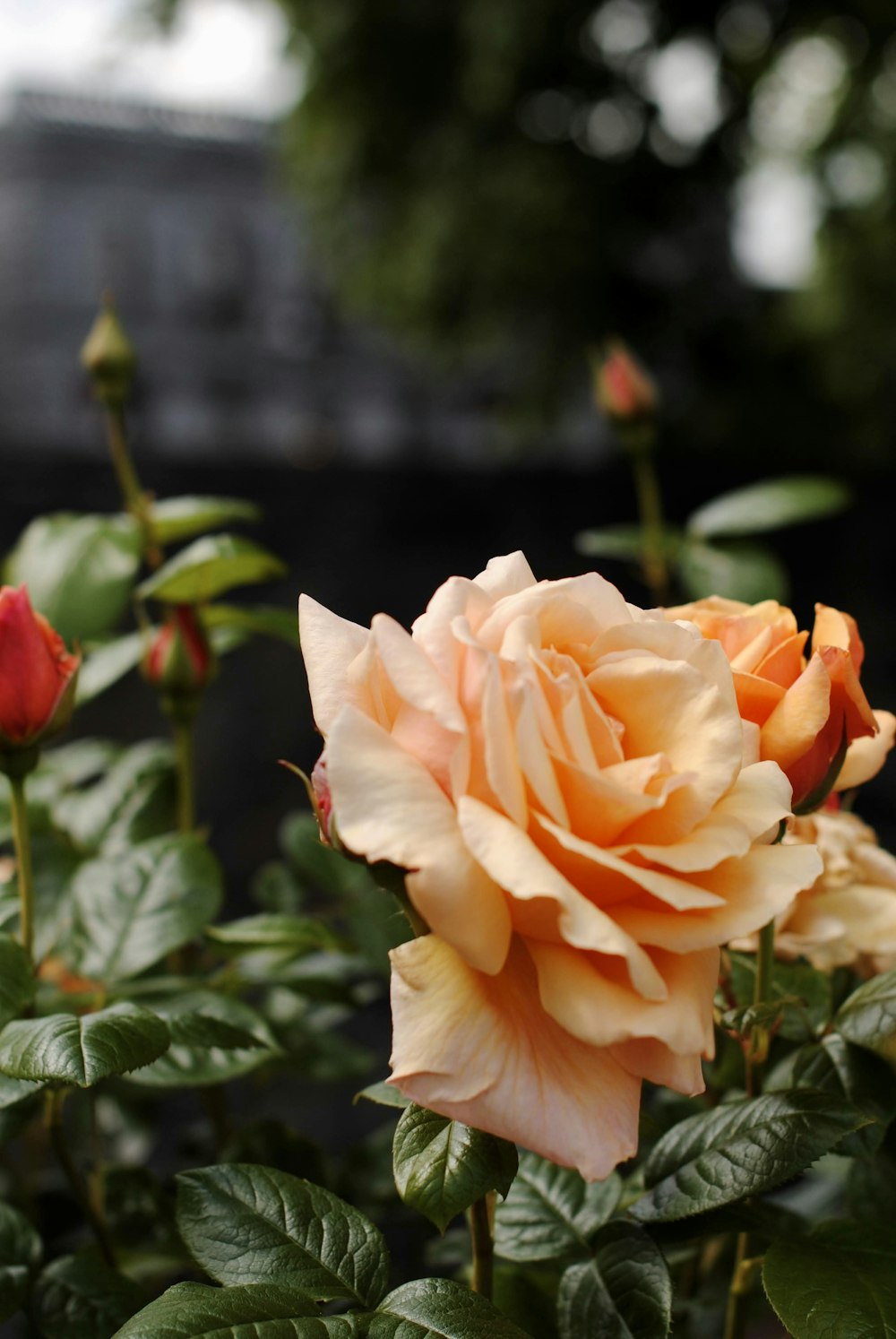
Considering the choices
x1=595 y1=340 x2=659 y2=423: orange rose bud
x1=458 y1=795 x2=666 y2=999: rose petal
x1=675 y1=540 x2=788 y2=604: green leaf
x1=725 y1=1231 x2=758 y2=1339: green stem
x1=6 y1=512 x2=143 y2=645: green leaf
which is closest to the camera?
x1=458 y1=795 x2=666 y2=999: rose petal

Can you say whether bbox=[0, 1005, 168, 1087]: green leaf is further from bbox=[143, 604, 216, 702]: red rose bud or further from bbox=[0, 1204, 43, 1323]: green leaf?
bbox=[143, 604, 216, 702]: red rose bud

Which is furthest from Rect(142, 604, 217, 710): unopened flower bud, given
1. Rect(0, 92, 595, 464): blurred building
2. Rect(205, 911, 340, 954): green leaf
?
Rect(0, 92, 595, 464): blurred building

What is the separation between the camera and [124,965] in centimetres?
31

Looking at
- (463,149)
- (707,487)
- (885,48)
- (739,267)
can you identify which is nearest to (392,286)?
(463,149)

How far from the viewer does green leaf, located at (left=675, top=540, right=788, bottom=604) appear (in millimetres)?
499

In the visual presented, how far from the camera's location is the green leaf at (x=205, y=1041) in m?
0.26

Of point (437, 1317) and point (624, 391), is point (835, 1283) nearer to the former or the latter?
point (437, 1317)

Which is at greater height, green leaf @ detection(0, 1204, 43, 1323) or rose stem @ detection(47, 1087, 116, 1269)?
rose stem @ detection(47, 1087, 116, 1269)

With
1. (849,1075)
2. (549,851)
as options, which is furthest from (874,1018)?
(549,851)

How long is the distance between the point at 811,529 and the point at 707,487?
0.69 feet

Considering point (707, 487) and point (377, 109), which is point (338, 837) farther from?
point (377, 109)

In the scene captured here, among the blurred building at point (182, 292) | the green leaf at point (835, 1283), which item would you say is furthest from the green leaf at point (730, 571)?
the blurred building at point (182, 292)

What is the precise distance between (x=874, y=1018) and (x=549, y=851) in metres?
0.12

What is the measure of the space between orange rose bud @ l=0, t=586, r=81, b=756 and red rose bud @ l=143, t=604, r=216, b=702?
0.12 m
